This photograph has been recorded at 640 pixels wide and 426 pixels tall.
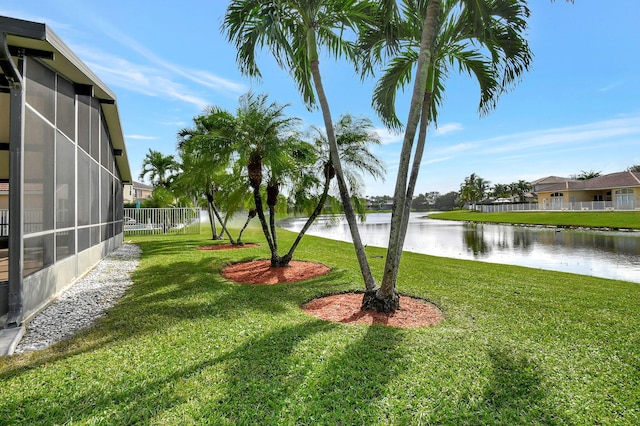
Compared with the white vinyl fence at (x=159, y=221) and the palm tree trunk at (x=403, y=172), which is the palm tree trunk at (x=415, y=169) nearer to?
the palm tree trunk at (x=403, y=172)

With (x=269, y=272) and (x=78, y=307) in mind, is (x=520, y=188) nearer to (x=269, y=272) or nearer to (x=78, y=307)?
(x=269, y=272)

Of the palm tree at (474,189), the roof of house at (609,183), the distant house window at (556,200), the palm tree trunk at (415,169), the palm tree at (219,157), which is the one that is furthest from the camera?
the palm tree at (474,189)

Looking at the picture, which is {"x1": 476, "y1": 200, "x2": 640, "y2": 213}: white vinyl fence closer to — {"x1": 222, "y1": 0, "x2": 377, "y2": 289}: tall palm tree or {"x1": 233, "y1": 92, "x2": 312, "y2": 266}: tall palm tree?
{"x1": 233, "y1": 92, "x2": 312, "y2": 266}: tall palm tree

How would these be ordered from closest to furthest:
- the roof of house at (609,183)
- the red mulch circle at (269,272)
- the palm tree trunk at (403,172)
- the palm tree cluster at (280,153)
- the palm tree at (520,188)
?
the palm tree trunk at (403,172), the red mulch circle at (269,272), the palm tree cluster at (280,153), the roof of house at (609,183), the palm tree at (520,188)

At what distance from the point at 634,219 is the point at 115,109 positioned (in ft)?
131

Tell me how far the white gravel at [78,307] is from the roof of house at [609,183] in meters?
51.6

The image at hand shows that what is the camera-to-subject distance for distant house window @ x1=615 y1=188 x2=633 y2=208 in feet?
122

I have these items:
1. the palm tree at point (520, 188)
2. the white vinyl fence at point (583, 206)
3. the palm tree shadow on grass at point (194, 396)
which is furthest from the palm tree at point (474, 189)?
the palm tree shadow on grass at point (194, 396)

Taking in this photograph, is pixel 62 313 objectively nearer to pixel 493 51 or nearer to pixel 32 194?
pixel 32 194

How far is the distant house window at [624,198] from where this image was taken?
37.1m

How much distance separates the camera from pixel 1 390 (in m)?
2.90

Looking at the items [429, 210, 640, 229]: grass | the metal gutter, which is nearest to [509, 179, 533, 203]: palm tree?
[429, 210, 640, 229]: grass

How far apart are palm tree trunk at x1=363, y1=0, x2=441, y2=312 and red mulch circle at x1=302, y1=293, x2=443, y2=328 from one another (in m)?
0.21

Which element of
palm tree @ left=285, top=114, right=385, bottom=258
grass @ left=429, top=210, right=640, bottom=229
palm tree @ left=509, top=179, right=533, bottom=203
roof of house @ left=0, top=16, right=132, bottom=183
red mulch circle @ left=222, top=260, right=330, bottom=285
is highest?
palm tree @ left=509, top=179, right=533, bottom=203
